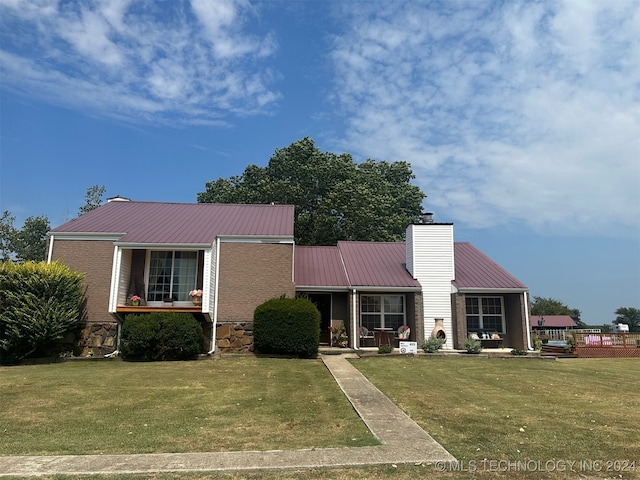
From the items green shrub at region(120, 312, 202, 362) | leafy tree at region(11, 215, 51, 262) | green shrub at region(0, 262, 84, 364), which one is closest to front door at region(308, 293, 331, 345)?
green shrub at region(120, 312, 202, 362)

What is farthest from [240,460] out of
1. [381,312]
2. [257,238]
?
[381,312]

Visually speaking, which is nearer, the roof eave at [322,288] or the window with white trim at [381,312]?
the roof eave at [322,288]

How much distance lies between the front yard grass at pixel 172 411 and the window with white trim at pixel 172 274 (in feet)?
14.7

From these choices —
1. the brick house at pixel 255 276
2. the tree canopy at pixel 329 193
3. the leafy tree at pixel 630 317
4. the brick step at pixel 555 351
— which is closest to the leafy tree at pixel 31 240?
the tree canopy at pixel 329 193

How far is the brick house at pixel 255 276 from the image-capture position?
1644 centimetres

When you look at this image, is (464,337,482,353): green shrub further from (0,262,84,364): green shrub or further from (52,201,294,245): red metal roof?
(0,262,84,364): green shrub

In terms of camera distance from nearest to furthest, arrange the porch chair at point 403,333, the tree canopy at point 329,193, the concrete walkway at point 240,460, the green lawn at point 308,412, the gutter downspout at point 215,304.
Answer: the concrete walkway at point 240,460
the green lawn at point 308,412
the gutter downspout at point 215,304
the porch chair at point 403,333
the tree canopy at point 329,193

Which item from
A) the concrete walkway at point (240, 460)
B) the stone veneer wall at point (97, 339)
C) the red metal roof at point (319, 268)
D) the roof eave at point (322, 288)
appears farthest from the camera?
the red metal roof at point (319, 268)

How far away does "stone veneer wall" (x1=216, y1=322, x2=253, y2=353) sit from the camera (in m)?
16.3

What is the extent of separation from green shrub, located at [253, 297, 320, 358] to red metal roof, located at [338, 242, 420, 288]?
387 centimetres

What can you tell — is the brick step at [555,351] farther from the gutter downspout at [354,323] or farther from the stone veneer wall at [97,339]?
the stone veneer wall at [97,339]

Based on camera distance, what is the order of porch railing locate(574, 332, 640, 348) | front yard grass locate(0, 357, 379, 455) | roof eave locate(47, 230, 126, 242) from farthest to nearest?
porch railing locate(574, 332, 640, 348) → roof eave locate(47, 230, 126, 242) → front yard grass locate(0, 357, 379, 455)

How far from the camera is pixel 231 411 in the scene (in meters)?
7.80

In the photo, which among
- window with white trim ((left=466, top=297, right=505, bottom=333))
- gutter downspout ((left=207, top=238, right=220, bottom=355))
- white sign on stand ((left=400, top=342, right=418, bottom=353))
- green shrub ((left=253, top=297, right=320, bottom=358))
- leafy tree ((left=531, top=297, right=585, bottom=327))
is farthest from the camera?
leafy tree ((left=531, top=297, right=585, bottom=327))
